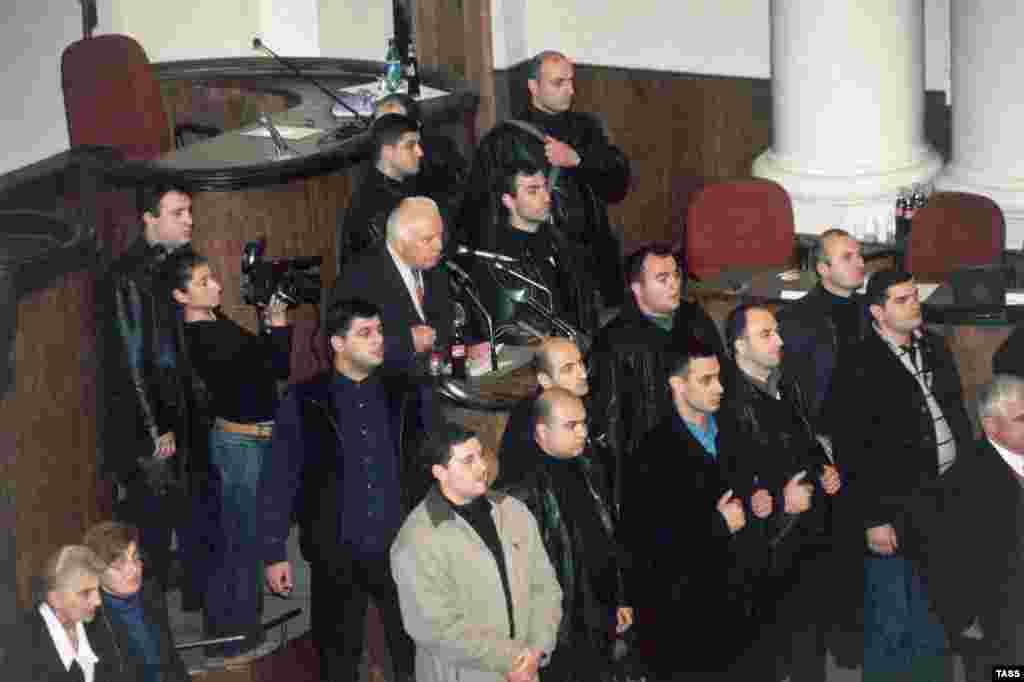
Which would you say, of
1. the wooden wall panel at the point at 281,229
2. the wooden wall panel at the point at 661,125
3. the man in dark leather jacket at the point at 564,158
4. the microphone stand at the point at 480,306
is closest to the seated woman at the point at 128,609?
the microphone stand at the point at 480,306

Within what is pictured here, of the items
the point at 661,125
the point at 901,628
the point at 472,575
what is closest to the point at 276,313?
the point at 472,575

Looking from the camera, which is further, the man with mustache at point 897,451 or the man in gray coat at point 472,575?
the man with mustache at point 897,451

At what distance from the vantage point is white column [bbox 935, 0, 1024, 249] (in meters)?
9.12

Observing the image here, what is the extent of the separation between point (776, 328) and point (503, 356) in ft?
3.21

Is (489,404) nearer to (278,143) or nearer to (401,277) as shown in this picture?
(401,277)

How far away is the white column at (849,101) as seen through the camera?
360 inches

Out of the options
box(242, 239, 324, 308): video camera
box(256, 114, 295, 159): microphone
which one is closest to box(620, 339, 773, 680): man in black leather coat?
box(242, 239, 324, 308): video camera

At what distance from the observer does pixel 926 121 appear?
1014 cm

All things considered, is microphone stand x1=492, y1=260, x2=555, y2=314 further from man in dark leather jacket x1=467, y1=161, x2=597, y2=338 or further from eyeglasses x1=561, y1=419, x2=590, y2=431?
eyeglasses x1=561, y1=419, x2=590, y2=431

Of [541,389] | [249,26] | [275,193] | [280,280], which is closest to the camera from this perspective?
[541,389]

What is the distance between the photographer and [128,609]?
5816mm

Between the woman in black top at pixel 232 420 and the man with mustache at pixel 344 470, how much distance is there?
58 cm

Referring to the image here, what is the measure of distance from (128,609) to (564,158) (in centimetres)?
309

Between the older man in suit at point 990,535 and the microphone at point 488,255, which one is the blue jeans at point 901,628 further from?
the microphone at point 488,255
